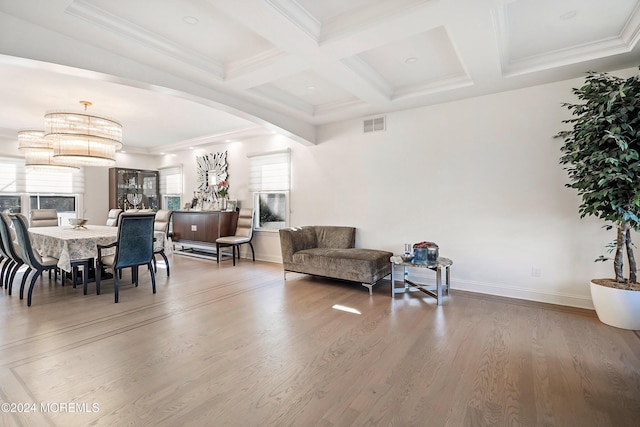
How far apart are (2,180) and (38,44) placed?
220 inches

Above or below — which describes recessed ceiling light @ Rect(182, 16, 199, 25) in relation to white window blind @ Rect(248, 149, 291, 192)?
above

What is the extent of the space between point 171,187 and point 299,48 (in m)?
6.63

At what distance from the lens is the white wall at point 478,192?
138 inches

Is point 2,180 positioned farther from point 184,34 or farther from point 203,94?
point 184,34

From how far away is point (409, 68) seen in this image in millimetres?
3477

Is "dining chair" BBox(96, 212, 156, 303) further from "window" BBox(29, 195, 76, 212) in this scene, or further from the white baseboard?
"window" BBox(29, 195, 76, 212)

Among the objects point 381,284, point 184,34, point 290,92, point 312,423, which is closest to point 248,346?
point 312,423

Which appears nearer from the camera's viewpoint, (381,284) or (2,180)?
(381,284)

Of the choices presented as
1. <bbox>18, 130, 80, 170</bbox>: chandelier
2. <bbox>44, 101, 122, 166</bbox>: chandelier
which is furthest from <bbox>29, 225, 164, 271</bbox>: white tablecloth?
<bbox>18, 130, 80, 170</bbox>: chandelier

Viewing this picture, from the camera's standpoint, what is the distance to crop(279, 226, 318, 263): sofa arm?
4645mm

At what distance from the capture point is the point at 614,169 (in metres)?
2.59

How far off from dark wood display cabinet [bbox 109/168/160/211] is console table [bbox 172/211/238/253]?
4.14 ft

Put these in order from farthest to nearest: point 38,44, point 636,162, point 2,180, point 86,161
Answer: point 2,180, point 86,161, point 636,162, point 38,44

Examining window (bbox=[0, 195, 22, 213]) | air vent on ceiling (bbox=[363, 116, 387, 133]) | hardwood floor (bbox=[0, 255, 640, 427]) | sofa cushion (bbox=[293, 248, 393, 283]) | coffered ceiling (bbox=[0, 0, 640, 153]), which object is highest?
coffered ceiling (bbox=[0, 0, 640, 153])
